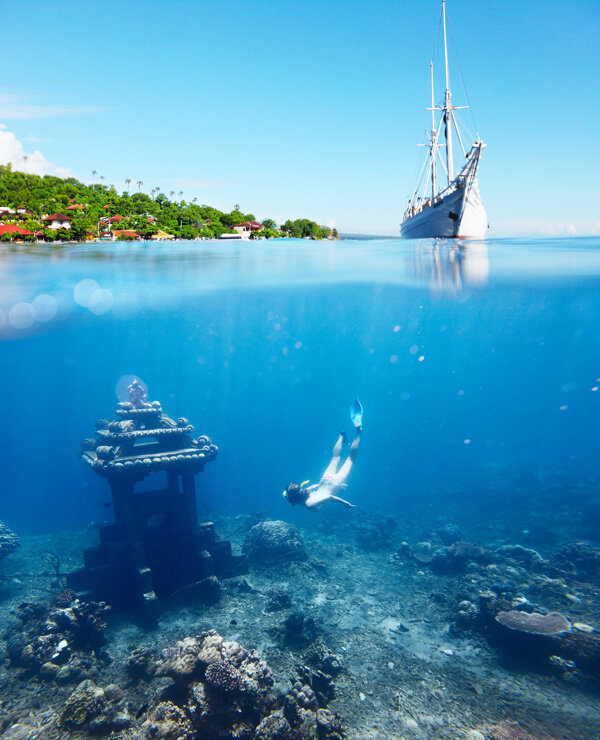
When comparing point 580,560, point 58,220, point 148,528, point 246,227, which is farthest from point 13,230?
point 580,560

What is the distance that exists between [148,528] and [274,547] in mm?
4454

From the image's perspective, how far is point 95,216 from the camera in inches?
733

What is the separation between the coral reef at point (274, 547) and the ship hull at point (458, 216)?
20201 millimetres

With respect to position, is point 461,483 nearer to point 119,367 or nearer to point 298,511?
point 298,511

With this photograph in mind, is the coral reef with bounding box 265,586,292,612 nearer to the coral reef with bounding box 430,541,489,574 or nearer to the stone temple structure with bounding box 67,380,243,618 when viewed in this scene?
the stone temple structure with bounding box 67,380,243,618

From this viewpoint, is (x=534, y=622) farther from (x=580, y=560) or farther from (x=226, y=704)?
(x=226, y=704)

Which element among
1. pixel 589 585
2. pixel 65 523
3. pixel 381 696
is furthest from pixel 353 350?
pixel 381 696

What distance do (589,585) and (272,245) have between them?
19569 millimetres

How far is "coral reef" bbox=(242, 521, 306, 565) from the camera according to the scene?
13.6 meters

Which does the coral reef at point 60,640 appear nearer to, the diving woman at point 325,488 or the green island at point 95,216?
the diving woman at point 325,488

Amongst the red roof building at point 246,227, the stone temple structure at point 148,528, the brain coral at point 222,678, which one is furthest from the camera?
the red roof building at point 246,227

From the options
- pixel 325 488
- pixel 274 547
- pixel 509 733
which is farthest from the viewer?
pixel 274 547

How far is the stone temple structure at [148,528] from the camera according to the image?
32.0ft

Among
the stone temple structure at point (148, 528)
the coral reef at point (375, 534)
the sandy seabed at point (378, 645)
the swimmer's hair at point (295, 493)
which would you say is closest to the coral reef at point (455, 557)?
the sandy seabed at point (378, 645)
